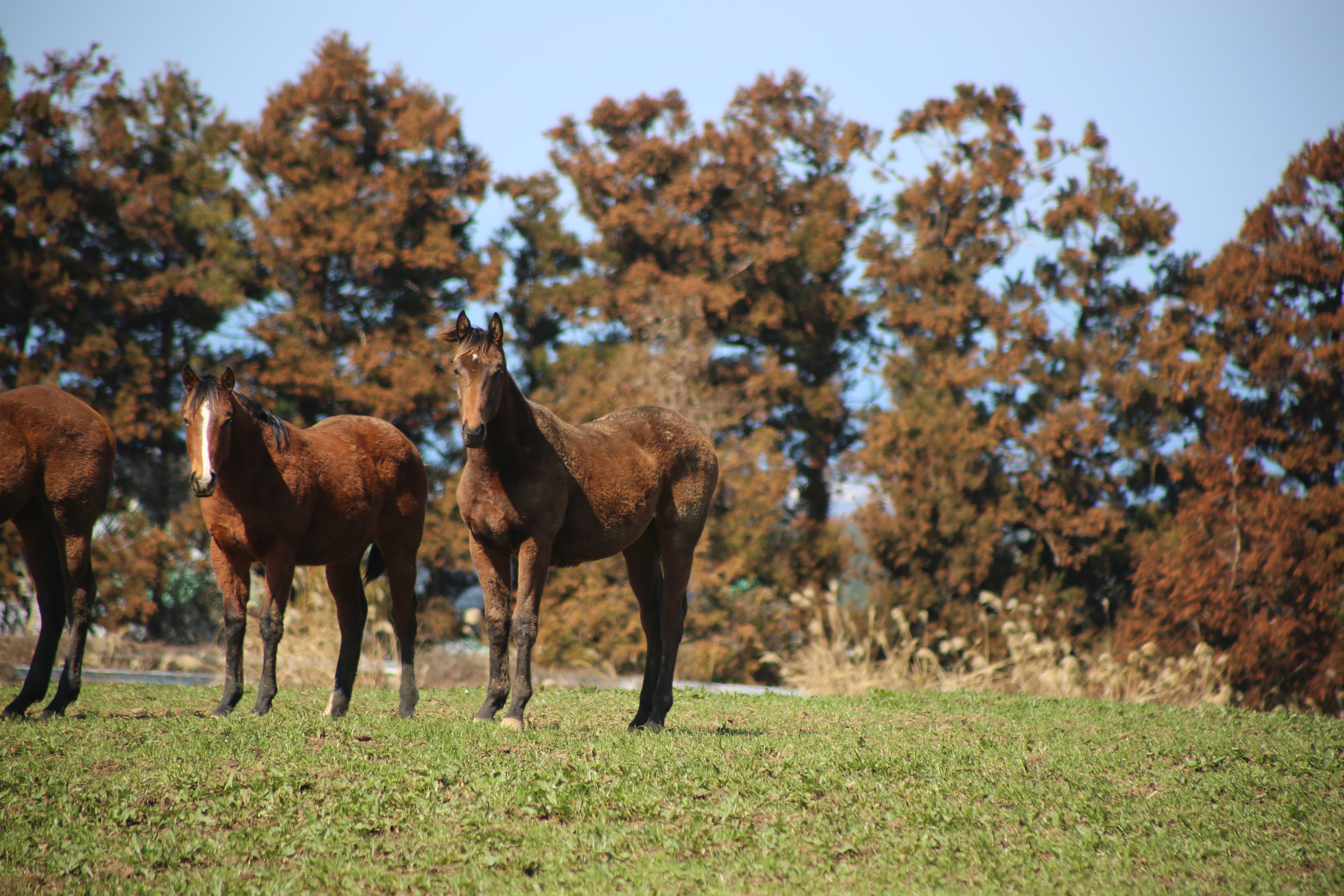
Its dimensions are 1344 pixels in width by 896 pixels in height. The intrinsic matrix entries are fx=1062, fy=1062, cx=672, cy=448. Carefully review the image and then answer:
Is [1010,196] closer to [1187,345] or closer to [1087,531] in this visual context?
[1187,345]

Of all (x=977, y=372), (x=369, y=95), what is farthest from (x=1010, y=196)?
(x=369, y=95)

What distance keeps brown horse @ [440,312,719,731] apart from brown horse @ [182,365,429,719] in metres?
1.15

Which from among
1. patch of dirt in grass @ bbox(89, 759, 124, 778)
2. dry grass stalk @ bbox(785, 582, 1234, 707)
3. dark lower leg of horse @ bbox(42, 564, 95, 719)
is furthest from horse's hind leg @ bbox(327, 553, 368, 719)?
dry grass stalk @ bbox(785, 582, 1234, 707)

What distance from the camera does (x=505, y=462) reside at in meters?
6.82

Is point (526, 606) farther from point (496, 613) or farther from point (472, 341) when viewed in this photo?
point (472, 341)

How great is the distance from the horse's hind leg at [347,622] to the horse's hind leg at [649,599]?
1741 millimetres

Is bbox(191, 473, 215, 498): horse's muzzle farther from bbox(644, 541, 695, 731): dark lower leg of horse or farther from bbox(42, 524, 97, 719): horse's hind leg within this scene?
bbox(644, 541, 695, 731): dark lower leg of horse

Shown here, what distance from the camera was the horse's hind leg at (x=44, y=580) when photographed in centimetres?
753

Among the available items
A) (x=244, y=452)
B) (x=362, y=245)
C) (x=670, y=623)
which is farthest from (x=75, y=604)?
(x=362, y=245)

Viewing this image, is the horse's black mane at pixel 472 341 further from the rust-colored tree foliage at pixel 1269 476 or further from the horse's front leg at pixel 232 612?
the rust-colored tree foliage at pixel 1269 476

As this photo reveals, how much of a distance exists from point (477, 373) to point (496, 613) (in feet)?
5.21

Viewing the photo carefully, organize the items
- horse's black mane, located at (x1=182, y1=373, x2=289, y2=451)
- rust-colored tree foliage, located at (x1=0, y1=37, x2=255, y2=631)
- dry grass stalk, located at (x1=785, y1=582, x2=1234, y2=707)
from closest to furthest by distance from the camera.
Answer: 1. horse's black mane, located at (x1=182, y1=373, x2=289, y2=451)
2. dry grass stalk, located at (x1=785, y1=582, x2=1234, y2=707)
3. rust-colored tree foliage, located at (x1=0, y1=37, x2=255, y2=631)

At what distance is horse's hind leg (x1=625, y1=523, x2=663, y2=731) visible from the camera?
769cm

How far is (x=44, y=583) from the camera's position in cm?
771
